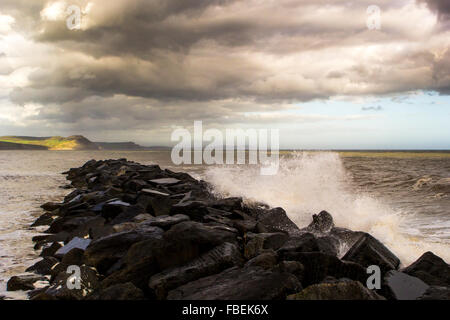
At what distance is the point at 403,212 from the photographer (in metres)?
11.2

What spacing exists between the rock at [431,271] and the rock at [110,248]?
12.3 feet

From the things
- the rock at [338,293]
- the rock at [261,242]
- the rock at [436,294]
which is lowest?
the rock at [436,294]

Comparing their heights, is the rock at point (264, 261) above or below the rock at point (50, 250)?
above

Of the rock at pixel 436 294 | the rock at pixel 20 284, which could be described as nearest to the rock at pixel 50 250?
the rock at pixel 20 284

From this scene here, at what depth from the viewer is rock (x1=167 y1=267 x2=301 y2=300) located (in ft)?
11.0

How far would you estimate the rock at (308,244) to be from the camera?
15.7 ft

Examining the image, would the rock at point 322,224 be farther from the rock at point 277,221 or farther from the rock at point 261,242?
the rock at point 261,242

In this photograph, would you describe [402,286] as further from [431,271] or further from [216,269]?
[216,269]

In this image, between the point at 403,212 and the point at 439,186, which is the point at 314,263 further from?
the point at 439,186

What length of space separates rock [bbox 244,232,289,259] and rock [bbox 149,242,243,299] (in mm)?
472

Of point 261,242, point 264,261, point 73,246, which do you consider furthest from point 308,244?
point 73,246

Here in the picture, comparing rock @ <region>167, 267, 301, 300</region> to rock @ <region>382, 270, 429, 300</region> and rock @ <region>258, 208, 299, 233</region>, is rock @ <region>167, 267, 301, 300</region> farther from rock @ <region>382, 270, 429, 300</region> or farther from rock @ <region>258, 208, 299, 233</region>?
rock @ <region>258, 208, 299, 233</region>
